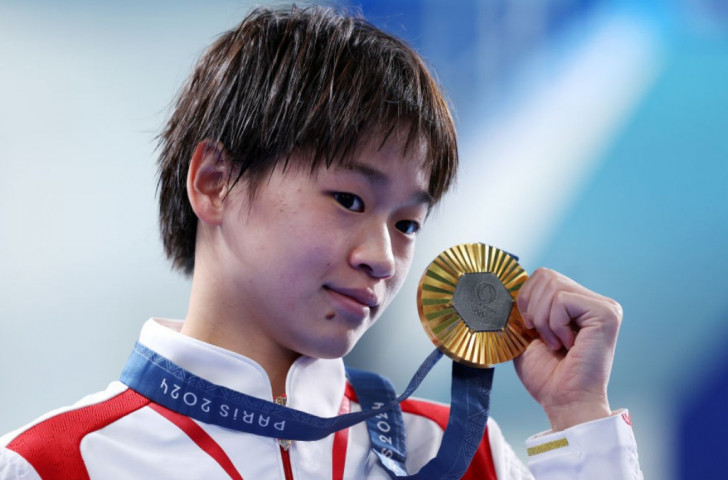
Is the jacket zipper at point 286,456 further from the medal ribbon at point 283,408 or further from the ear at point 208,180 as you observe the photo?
the ear at point 208,180

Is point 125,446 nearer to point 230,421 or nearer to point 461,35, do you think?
point 230,421

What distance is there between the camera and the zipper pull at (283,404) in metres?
1.03

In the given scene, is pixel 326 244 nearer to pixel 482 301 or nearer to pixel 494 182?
pixel 482 301

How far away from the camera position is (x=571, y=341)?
108 cm

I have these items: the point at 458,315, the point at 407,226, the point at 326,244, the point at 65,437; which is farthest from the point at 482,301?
the point at 65,437

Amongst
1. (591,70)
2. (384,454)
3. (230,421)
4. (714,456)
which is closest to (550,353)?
(384,454)

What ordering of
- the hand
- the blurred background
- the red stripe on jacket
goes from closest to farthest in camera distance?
the red stripe on jacket
the hand
the blurred background

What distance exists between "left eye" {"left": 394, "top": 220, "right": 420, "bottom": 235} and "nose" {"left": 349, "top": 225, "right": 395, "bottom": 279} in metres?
0.07

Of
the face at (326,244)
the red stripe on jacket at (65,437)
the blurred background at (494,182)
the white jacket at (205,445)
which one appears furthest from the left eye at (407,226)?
the blurred background at (494,182)

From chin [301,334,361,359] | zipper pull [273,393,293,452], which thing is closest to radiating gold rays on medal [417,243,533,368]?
chin [301,334,361,359]

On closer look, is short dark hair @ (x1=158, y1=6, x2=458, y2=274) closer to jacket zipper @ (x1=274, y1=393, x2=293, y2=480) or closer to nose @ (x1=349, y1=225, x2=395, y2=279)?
nose @ (x1=349, y1=225, x2=395, y2=279)

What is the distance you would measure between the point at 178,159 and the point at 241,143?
0.16m

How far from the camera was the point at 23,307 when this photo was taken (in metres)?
1.54

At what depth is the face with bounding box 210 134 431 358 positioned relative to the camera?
97 centimetres
